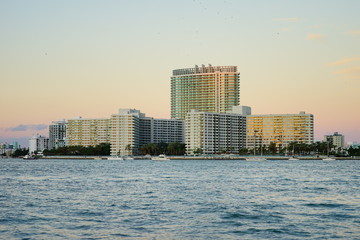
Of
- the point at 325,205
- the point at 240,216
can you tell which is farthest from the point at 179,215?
the point at 325,205

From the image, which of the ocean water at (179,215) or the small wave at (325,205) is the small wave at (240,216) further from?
the small wave at (325,205)

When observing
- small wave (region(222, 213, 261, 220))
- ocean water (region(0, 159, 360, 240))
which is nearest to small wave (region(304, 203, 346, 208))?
ocean water (region(0, 159, 360, 240))

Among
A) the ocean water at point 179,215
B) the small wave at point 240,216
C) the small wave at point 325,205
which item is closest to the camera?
the ocean water at point 179,215

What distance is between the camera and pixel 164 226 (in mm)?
34094

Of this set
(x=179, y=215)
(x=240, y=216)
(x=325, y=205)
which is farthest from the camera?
(x=325, y=205)

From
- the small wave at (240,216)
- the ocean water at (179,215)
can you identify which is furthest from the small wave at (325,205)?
the small wave at (240,216)

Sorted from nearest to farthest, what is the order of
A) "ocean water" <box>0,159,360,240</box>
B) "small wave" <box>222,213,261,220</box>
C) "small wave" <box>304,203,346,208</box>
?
"ocean water" <box>0,159,360,240</box>
"small wave" <box>222,213,261,220</box>
"small wave" <box>304,203,346,208</box>

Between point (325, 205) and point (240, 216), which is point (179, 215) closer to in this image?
point (240, 216)

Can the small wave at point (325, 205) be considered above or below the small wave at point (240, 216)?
above

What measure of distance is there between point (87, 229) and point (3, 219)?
8238 millimetres

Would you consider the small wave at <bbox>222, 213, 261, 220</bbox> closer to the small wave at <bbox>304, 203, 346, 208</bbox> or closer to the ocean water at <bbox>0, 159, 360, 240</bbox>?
the ocean water at <bbox>0, 159, 360, 240</bbox>

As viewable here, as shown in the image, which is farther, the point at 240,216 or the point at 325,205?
the point at 325,205

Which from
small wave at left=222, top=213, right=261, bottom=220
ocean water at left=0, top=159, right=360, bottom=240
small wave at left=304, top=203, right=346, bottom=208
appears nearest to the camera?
ocean water at left=0, top=159, right=360, bottom=240

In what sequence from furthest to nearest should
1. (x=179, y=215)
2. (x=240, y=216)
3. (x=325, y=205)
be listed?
(x=325, y=205), (x=179, y=215), (x=240, y=216)
